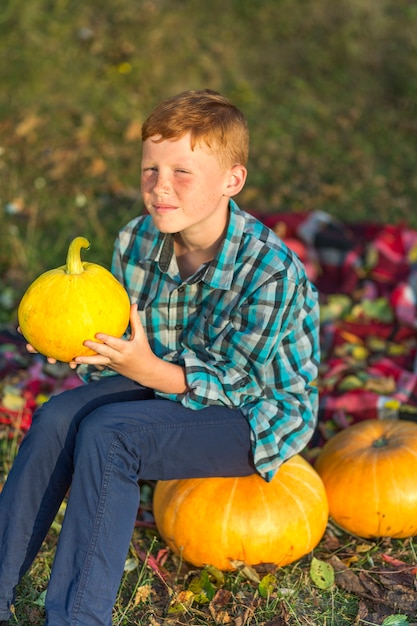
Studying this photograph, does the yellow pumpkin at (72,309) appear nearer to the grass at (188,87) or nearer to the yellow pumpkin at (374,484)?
the yellow pumpkin at (374,484)

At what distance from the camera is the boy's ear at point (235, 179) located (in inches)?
122

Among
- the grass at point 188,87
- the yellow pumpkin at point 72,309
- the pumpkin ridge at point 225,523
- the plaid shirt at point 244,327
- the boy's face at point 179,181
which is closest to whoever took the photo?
the yellow pumpkin at point 72,309

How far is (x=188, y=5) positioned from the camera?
9156mm

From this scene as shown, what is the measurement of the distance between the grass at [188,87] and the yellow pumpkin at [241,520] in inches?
97.2

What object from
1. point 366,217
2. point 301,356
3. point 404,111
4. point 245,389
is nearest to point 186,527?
point 245,389

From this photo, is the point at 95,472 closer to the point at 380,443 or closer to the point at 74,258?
the point at 74,258

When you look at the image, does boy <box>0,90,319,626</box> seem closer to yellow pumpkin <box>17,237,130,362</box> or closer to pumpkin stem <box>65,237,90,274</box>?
yellow pumpkin <box>17,237,130,362</box>

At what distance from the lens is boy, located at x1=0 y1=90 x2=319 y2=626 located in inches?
107

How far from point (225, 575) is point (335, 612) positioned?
1.49ft

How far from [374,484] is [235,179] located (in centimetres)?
140

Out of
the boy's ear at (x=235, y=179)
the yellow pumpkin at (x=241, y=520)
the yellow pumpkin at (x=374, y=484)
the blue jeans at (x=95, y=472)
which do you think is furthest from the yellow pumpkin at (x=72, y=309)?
the yellow pumpkin at (x=374, y=484)

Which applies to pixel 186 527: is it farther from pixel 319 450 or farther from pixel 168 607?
pixel 319 450

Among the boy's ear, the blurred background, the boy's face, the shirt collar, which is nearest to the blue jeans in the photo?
the shirt collar

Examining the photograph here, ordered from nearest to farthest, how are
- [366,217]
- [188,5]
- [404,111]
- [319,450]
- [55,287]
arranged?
[55,287] → [319,450] → [366,217] → [404,111] → [188,5]
